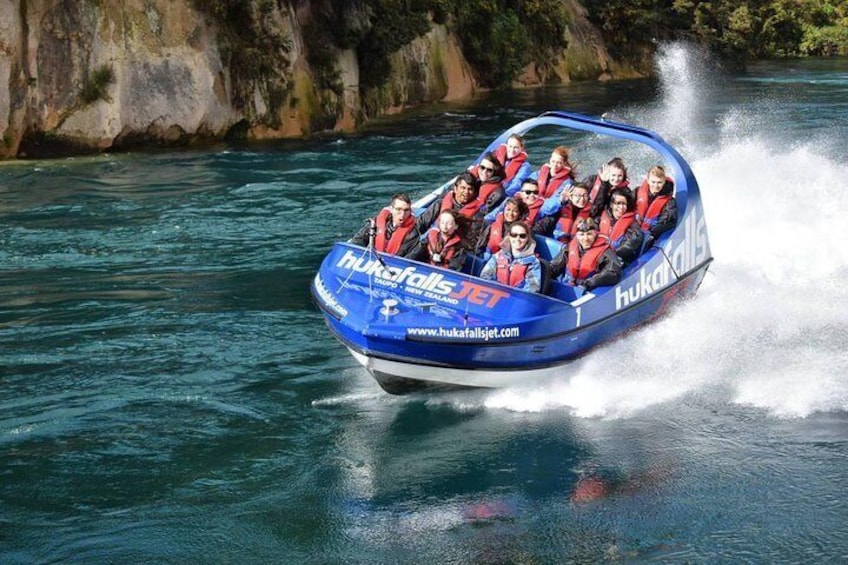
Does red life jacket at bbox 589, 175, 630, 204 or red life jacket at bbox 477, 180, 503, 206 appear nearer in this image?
red life jacket at bbox 589, 175, 630, 204

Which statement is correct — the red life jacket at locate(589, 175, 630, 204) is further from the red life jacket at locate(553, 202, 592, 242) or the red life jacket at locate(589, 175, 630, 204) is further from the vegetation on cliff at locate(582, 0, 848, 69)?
the vegetation on cliff at locate(582, 0, 848, 69)

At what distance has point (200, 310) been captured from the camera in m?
13.8

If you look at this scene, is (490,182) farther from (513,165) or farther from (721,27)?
(721,27)

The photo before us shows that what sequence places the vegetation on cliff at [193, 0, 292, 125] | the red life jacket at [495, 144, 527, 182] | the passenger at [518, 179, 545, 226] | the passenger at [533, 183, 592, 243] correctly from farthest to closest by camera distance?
the vegetation on cliff at [193, 0, 292, 125] < the red life jacket at [495, 144, 527, 182] < the passenger at [518, 179, 545, 226] < the passenger at [533, 183, 592, 243]

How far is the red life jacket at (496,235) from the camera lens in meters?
12.3

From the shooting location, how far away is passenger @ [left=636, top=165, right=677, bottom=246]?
1289cm

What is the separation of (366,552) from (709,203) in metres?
10.4

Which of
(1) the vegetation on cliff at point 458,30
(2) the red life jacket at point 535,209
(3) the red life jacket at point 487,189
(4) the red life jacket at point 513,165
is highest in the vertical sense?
(1) the vegetation on cliff at point 458,30

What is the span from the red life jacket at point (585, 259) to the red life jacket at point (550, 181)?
2.18 meters

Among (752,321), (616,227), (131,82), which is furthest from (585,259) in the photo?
(131,82)

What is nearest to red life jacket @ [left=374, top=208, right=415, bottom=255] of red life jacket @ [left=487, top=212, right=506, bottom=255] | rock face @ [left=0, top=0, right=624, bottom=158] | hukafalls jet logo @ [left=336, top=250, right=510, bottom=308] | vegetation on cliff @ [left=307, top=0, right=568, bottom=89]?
hukafalls jet logo @ [left=336, top=250, right=510, bottom=308]

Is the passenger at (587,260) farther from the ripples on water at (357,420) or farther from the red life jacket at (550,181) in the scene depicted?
the red life jacket at (550,181)

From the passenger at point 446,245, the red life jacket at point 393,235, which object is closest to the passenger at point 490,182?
the red life jacket at point 393,235

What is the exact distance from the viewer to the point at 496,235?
12.3 meters
